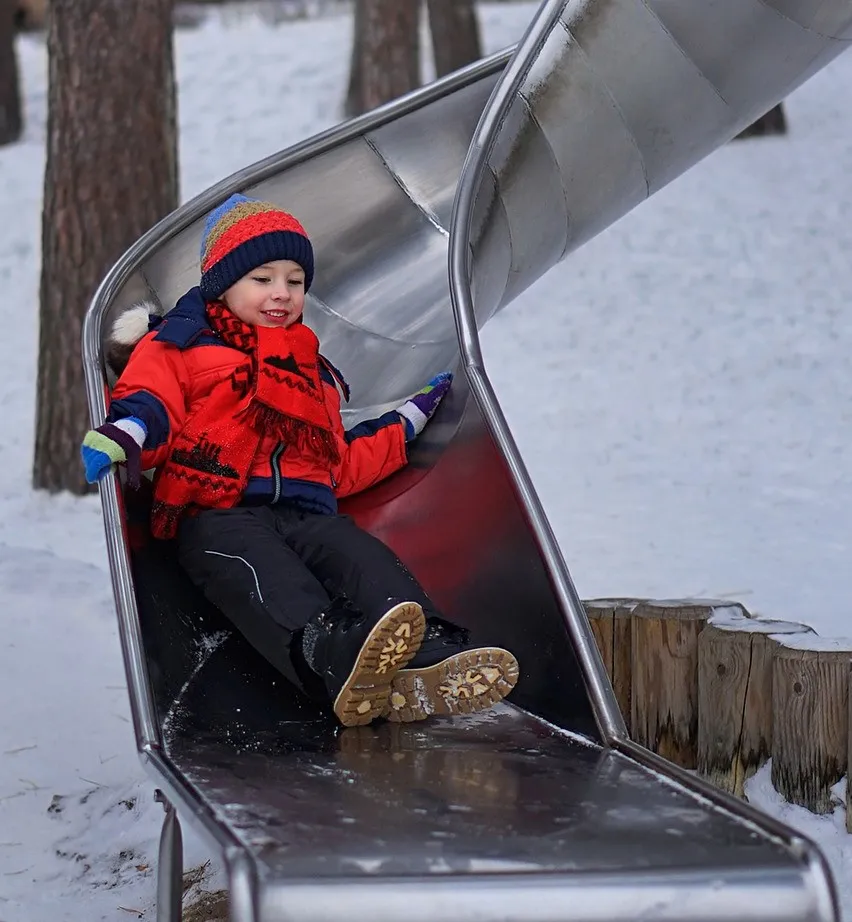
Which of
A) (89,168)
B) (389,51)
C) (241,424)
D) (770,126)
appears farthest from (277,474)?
(770,126)

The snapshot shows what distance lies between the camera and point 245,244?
298cm

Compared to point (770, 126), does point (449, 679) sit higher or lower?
lower

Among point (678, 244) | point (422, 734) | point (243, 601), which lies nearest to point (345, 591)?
point (243, 601)

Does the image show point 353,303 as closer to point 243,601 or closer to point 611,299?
point 243,601

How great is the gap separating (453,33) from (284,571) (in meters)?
9.28

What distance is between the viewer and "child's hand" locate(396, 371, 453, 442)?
313 centimetres

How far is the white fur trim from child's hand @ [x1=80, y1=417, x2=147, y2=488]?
1.35 feet

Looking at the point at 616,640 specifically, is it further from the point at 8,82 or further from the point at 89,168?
the point at 8,82

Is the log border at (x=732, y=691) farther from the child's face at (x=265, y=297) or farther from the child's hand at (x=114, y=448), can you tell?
the child's hand at (x=114, y=448)

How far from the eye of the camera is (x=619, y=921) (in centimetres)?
165

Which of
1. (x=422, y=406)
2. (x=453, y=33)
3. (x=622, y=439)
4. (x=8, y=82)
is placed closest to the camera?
(x=422, y=406)

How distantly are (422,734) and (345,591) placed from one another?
0.37 metres

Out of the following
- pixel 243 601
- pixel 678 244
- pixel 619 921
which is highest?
pixel 678 244

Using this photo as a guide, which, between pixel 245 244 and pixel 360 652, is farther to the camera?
pixel 245 244
